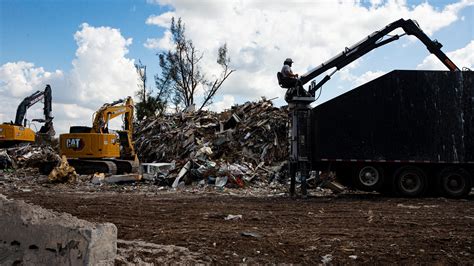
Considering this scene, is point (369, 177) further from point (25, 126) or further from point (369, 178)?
point (25, 126)

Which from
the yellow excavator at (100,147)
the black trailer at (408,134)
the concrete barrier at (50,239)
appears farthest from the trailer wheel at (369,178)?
the yellow excavator at (100,147)

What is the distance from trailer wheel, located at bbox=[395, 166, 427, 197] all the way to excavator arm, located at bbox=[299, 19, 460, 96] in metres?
3.54

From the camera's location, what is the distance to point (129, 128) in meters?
22.2

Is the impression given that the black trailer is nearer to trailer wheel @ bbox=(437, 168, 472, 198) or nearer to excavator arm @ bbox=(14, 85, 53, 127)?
trailer wheel @ bbox=(437, 168, 472, 198)

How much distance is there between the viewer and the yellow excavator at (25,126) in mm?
23812

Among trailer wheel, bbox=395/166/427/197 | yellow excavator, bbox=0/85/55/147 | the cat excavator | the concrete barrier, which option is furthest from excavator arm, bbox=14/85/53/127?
the concrete barrier

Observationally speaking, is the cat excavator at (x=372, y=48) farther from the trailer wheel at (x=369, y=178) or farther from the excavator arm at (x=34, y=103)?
the excavator arm at (x=34, y=103)

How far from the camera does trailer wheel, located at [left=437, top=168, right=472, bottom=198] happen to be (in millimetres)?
12953

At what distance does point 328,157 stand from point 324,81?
280cm

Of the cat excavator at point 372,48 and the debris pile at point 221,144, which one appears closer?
the cat excavator at point 372,48

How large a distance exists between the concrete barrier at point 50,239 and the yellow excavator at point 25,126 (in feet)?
65.9

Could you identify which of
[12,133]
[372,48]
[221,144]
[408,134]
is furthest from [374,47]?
[12,133]

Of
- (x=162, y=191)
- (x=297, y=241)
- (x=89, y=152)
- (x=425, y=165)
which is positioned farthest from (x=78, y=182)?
(x=297, y=241)

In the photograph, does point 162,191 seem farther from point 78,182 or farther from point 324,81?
point 324,81
